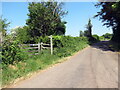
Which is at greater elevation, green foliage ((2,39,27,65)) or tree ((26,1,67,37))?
tree ((26,1,67,37))

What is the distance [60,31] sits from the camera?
42.2 meters

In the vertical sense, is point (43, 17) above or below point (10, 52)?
above

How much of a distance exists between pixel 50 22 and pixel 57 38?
1659 cm

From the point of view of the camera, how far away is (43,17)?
3083 cm

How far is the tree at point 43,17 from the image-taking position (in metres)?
30.8

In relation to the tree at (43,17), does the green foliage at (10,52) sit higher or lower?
lower

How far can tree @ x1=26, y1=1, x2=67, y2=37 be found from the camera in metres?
30.8

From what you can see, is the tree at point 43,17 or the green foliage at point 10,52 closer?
the green foliage at point 10,52

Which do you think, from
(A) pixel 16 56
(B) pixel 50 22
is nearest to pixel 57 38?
(A) pixel 16 56

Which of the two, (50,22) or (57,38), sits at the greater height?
(50,22)

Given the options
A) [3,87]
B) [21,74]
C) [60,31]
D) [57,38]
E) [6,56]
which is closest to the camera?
[3,87]

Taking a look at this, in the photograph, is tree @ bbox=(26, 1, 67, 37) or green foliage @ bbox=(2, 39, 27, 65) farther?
tree @ bbox=(26, 1, 67, 37)

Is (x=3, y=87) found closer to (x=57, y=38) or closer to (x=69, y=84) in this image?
(x=69, y=84)

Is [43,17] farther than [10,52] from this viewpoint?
Yes
